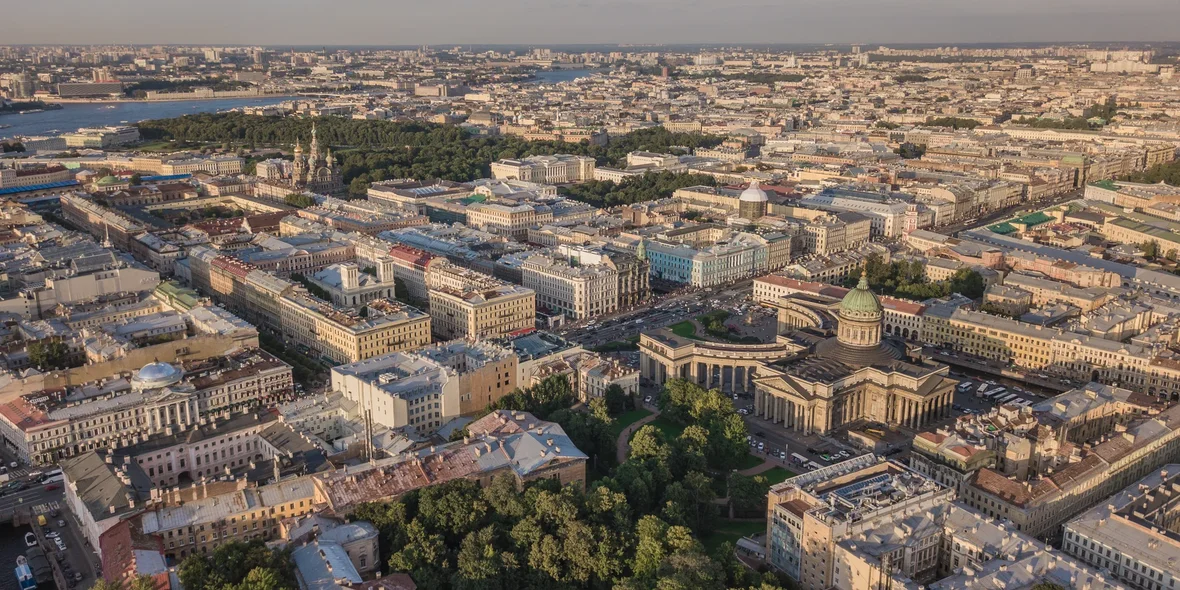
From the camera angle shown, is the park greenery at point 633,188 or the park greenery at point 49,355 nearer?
the park greenery at point 49,355

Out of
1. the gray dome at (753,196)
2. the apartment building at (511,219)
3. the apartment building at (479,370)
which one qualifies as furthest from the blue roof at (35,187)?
the apartment building at (479,370)

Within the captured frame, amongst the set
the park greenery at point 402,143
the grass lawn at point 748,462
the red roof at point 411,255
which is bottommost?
the grass lawn at point 748,462

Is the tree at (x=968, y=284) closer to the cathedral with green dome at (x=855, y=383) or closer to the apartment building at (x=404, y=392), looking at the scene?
the cathedral with green dome at (x=855, y=383)

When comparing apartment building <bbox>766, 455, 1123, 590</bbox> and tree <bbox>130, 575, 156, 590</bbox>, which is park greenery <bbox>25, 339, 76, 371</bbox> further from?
apartment building <bbox>766, 455, 1123, 590</bbox>

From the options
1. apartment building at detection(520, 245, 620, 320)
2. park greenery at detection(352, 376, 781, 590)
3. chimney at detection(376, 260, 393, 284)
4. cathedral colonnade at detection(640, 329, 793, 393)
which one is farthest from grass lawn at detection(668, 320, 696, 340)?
park greenery at detection(352, 376, 781, 590)

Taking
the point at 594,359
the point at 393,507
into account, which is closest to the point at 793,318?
the point at 594,359

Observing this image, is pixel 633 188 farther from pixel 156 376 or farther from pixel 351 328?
pixel 156 376
